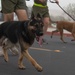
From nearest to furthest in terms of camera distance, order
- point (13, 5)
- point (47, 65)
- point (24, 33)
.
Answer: point (24, 33) < point (47, 65) < point (13, 5)

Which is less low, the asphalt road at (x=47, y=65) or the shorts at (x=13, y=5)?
the shorts at (x=13, y=5)

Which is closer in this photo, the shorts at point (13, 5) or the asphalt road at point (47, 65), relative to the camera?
the asphalt road at point (47, 65)

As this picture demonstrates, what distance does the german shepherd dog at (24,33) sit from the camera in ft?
19.6

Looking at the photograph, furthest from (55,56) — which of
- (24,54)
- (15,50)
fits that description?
(24,54)

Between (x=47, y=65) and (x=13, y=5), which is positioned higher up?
(x=13, y=5)

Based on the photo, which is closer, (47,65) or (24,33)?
(24,33)

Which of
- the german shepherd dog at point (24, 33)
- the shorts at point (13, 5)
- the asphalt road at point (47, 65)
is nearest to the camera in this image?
the german shepherd dog at point (24, 33)

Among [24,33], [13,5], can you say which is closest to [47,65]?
[24,33]

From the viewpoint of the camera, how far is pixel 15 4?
24.1 ft

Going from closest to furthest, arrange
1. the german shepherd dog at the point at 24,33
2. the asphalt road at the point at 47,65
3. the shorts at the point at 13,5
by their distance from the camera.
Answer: the german shepherd dog at the point at 24,33 < the asphalt road at the point at 47,65 < the shorts at the point at 13,5

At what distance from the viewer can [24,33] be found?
20.3 ft

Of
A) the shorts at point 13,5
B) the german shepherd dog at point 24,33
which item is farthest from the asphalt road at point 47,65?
the shorts at point 13,5

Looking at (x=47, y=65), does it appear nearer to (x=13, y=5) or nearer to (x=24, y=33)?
(x=24, y=33)

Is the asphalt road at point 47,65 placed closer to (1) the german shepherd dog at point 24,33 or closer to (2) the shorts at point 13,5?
(1) the german shepherd dog at point 24,33
